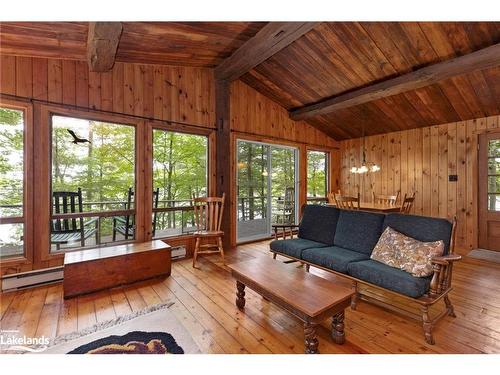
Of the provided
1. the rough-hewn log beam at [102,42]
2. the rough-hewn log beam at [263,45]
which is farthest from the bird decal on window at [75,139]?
the rough-hewn log beam at [263,45]

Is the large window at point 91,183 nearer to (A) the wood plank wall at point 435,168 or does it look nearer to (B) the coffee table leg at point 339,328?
(B) the coffee table leg at point 339,328

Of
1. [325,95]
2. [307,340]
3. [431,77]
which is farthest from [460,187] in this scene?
[307,340]

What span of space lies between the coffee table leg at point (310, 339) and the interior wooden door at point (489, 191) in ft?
14.1

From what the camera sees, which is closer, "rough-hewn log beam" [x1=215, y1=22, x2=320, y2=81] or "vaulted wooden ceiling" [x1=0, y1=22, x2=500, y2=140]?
"vaulted wooden ceiling" [x1=0, y1=22, x2=500, y2=140]

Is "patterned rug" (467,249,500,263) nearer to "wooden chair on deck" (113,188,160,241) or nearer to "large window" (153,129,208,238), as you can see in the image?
"large window" (153,129,208,238)

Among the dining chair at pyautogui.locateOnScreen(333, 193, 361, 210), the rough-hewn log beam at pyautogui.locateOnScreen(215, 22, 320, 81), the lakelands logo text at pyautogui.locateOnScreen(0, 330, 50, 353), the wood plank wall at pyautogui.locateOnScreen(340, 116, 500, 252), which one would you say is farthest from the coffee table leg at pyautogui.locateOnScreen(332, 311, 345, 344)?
the wood plank wall at pyautogui.locateOnScreen(340, 116, 500, 252)

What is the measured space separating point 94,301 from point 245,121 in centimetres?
357

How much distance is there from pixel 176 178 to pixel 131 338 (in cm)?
258

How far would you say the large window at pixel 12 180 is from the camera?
2.63 m

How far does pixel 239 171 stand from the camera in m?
4.59

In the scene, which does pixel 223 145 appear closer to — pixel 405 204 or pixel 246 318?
pixel 246 318

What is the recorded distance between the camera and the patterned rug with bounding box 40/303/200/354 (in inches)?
63.5

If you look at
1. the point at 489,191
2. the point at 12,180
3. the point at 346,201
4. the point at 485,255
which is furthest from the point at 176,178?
the point at 489,191

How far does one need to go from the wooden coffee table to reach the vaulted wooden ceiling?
2787 mm
